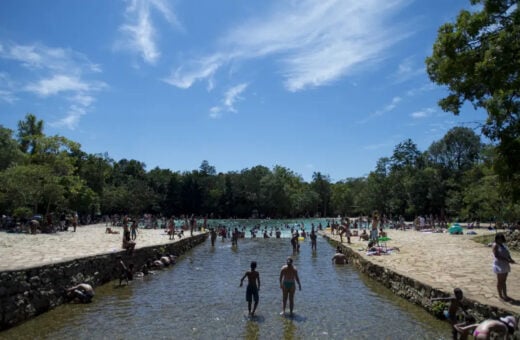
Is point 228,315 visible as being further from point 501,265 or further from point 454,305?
point 501,265

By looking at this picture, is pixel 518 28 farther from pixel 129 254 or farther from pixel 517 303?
pixel 129 254

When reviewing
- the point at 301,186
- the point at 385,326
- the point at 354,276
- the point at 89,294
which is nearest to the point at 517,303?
the point at 385,326

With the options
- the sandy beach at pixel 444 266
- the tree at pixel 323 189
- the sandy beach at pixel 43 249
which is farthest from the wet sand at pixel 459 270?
the tree at pixel 323 189

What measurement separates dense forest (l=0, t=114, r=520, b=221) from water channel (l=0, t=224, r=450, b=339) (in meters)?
5.39

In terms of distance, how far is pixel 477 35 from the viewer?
10680mm

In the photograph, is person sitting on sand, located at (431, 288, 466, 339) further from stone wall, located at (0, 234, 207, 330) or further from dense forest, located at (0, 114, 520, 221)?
stone wall, located at (0, 234, 207, 330)

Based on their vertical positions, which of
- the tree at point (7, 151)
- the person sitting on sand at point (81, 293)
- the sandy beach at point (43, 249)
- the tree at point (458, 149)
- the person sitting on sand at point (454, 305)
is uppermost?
the tree at point (458, 149)

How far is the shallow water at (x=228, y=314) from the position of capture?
9906mm

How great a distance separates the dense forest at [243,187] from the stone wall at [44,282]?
46.7 feet

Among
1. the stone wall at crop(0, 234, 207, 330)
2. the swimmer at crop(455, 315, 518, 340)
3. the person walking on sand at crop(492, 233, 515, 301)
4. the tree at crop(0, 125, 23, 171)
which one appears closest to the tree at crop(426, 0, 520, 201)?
the person walking on sand at crop(492, 233, 515, 301)

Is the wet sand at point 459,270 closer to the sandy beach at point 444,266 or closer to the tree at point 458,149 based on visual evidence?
the sandy beach at point 444,266

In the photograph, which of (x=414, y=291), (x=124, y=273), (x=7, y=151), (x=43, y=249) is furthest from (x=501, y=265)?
(x=7, y=151)

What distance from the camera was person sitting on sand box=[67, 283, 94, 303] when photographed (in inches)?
518

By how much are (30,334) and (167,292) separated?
19.6 feet
